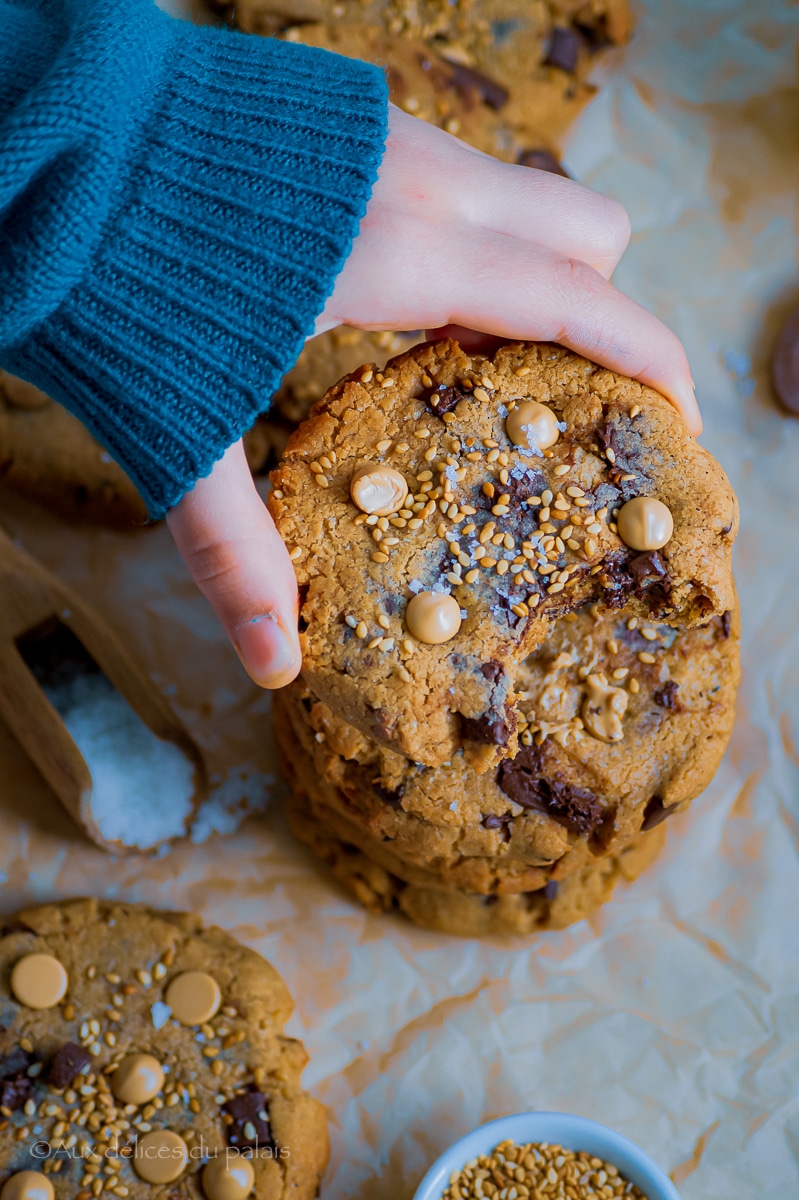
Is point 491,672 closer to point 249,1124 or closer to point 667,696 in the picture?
point 667,696

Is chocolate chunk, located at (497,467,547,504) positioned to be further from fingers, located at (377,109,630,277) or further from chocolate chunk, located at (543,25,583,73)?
chocolate chunk, located at (543,25,583,73)

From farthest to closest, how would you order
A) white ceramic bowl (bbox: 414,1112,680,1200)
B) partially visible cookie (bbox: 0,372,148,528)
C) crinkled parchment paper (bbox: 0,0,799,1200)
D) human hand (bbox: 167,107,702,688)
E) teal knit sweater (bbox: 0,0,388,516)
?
partially visible cookie (bbox: 0,372,148,528), crinkled parchment paper (bbox: 0,0,799,1200), white ceramic bowl (bbox: 414,1112,680,1200), human hand (bbox: 167,107,702,688), teal knit sweater (bbox: 0,0,388,516)

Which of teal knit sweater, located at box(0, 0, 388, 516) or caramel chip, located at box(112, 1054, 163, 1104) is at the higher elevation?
teal knit sweater, located at box(0, 0, 388, 516)

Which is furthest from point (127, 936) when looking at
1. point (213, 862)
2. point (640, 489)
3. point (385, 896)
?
point (640, 489)

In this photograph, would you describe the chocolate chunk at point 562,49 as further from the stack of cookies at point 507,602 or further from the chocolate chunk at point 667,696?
the chocolate chunk at point 667,696

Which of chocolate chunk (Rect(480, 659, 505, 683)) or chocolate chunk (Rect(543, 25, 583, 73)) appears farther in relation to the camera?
chocolate chunk (Rect(543, 25, 583, 73))

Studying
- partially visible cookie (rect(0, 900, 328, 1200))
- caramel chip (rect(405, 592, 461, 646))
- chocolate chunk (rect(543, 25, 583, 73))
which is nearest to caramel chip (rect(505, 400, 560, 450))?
caramel chip (rect(405, 592, 461, 646))

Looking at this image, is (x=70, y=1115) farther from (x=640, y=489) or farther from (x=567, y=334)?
(x=567, y=334)
